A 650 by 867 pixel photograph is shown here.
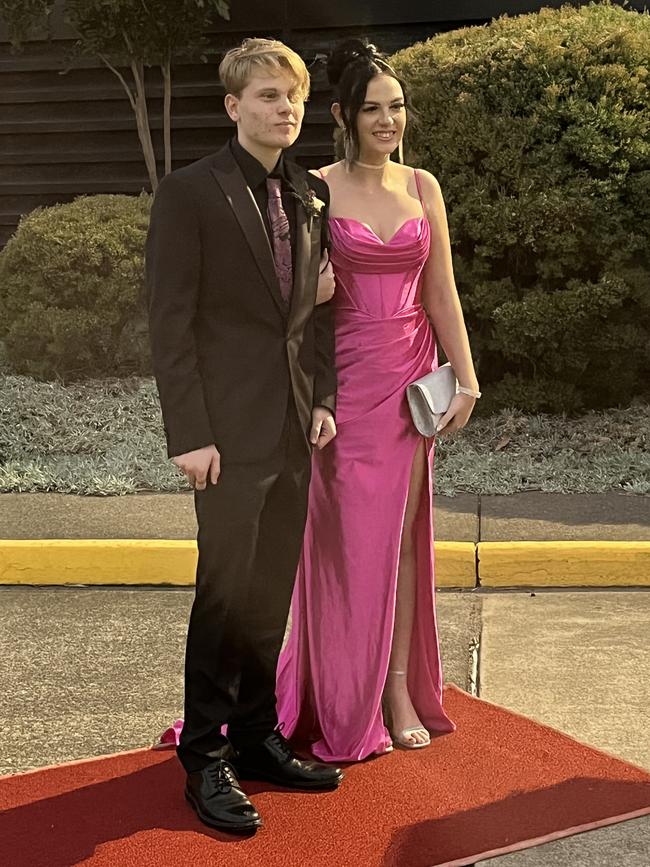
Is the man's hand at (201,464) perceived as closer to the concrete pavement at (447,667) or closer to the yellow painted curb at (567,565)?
the concrete pavement at (447,667)

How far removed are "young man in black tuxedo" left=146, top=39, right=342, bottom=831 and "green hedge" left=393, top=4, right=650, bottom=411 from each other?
4618 millimetres

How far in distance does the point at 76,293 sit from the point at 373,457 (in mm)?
6147

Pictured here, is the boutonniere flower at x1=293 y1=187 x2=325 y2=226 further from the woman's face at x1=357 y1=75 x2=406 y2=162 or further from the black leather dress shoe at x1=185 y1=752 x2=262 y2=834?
the black leather dress shoe at x1=185 y1=752 x2=262 y2=834

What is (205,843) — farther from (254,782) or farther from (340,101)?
(340,101)

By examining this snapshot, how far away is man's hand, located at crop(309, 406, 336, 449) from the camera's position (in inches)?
166

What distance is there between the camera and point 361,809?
414 centimetres

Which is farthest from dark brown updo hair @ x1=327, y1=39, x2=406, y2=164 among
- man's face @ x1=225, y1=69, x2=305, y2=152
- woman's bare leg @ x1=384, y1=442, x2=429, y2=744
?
woman's bare leg @ x1=384, y1=442, x2=429, y2=744

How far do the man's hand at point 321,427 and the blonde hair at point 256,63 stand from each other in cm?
88

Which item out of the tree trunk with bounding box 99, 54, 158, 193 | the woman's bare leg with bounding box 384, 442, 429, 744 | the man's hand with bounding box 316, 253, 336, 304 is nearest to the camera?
the man's hand with bounding box 316, 253, 336, 304

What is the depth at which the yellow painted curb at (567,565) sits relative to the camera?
672 centimetres

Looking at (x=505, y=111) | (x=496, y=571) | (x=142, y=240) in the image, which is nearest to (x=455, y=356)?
(x=496, y=571)

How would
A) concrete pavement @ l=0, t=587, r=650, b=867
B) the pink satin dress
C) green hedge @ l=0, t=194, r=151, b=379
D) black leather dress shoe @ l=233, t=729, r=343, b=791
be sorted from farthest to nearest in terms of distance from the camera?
green hedge @ l=0, t=194, r=151, b=379
concrete pavement @ l=0, t=587, r=650, b=867
the pink satin dress
black leather dress shoe @ l=233, t=729, r=343, b=791

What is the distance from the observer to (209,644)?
161 inches

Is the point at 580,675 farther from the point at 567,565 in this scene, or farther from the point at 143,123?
the point at 143,123
